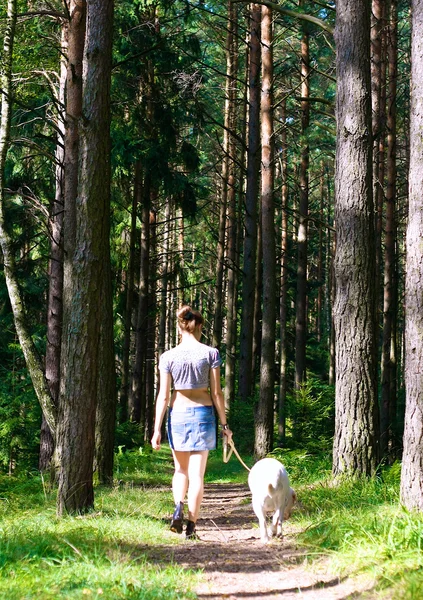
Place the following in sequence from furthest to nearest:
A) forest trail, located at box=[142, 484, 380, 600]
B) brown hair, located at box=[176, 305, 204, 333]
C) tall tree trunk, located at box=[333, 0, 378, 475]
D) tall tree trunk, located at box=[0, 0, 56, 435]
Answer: tall tree trunk, located at box=[0, 0, 56, 435]
tall tree trunk, located at box=[333, 0, 378, 475]
brown hair, located at box=[176, 305, 204, 333]
forest trail, located at box=[142, 484, 380, 600]

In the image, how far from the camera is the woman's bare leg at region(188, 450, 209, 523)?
6.84 m

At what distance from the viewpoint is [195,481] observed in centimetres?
685

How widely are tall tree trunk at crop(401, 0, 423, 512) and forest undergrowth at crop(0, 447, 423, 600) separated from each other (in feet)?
1.19

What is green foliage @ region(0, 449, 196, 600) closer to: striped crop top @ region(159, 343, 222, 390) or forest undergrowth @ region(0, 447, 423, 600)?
forest undergrowth @ region(0, 447, 423, 600)

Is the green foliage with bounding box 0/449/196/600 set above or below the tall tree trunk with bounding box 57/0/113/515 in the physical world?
below

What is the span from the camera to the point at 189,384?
6891mm

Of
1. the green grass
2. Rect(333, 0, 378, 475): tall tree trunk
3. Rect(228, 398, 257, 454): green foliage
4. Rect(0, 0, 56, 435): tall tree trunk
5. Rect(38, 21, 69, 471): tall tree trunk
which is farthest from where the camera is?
Rect(228, 398, 257, 454): green foliage

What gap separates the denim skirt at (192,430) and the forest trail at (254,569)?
0.87 meters

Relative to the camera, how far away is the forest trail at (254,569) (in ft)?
16.0

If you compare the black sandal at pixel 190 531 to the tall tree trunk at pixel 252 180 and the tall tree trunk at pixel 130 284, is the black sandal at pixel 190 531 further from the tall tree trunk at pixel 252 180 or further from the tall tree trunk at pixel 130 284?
the tall tree trunk at pixel 130 284

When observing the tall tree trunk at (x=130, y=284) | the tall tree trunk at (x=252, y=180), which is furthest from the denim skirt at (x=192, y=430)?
the tall tree trunk at (x=130, y=284)

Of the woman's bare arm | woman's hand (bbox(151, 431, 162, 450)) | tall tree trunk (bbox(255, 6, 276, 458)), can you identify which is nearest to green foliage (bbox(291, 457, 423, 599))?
woman's hand (bbox(151, 431, 162, 450))

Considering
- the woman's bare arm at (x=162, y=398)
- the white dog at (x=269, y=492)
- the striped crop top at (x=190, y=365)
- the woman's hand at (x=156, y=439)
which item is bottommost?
the white dog at (x=269, y=492)

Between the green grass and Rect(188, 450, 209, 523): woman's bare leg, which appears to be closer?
the green grass
